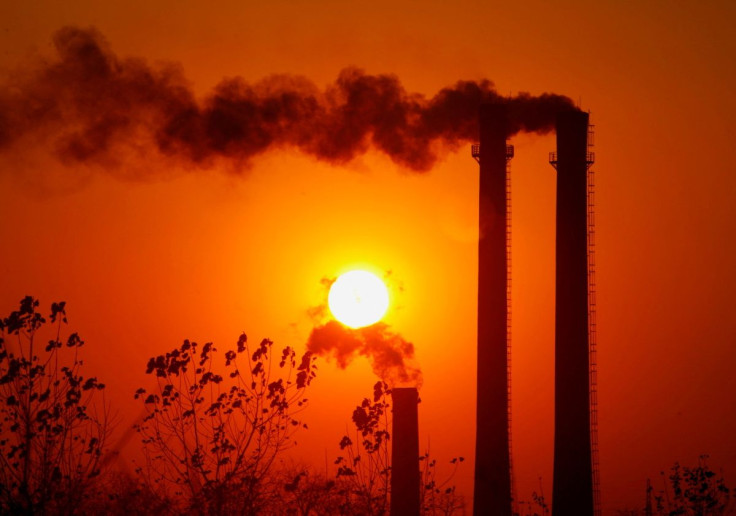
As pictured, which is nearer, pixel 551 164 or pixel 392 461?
pixel 392 461

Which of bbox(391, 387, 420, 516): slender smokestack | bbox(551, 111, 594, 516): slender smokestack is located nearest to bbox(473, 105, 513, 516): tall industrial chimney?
bbox(551, 111, 594, 516): slender smokestack

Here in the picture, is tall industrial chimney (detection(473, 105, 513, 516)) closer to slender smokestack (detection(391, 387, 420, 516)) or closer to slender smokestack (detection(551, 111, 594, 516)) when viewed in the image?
slender smokestack (detection(551, 111, 594, 516))

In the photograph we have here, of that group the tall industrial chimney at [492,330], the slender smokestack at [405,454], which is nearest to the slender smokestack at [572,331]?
the tall industrial chimney at [492,330]

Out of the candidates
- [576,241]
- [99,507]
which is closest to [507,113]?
[576,241]

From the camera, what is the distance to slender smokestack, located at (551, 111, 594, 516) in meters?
30.5

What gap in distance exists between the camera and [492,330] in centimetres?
3077

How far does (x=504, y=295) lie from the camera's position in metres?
30.8

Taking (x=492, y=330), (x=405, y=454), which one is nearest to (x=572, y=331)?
(x=492, y=330)

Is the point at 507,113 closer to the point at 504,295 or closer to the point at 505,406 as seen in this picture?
the point at 504,295

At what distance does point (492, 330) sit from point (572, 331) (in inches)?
88.8

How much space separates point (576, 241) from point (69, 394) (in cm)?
1868

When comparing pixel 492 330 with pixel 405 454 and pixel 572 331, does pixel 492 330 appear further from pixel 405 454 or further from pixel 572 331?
pixel 405 454

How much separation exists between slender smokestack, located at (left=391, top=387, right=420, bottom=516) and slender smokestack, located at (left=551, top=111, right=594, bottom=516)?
21.4 ft

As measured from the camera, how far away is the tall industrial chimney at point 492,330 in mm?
30406
